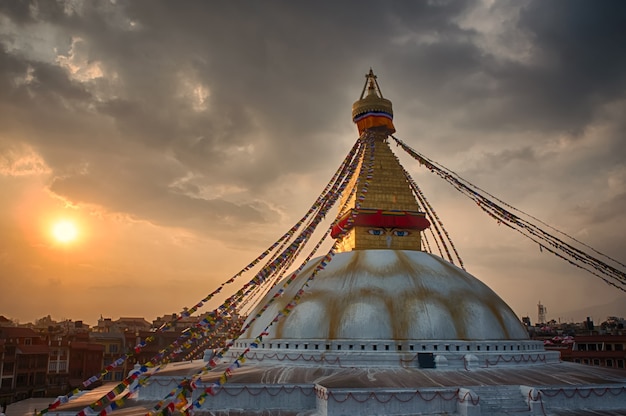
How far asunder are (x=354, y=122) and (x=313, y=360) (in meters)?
12.8

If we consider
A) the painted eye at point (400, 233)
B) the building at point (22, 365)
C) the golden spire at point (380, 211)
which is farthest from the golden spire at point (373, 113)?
the building at point (22, 365)

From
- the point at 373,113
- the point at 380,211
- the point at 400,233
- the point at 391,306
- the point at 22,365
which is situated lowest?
the point at 22,365

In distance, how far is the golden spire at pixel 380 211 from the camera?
2130 cm

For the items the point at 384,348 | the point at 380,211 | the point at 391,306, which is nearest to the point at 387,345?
the point at 384,348

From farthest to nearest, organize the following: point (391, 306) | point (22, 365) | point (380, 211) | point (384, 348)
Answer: point (22, 365) → point (380, 211) → point (391, 306) → point (384, 348)

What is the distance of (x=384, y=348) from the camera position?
1636 centimetres

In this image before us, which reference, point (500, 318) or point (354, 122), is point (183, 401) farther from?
point (354, 122)

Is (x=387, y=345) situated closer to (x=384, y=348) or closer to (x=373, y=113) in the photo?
(x=384, y=348)

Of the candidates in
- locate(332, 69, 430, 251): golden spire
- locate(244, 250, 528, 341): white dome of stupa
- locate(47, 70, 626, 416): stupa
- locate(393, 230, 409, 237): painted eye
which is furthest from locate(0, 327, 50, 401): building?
locate(393, 230, 409, 237): painted eye

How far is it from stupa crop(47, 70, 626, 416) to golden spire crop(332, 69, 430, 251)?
1.9 inches

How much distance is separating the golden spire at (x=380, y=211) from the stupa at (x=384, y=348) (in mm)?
48

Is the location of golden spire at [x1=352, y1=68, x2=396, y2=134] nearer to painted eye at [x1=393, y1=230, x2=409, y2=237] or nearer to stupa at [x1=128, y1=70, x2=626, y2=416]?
stupa at [x1=128, y1=70, x2=626, y2=416]

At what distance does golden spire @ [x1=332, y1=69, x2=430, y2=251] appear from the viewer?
2130cm

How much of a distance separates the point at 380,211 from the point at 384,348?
676 centimetres
